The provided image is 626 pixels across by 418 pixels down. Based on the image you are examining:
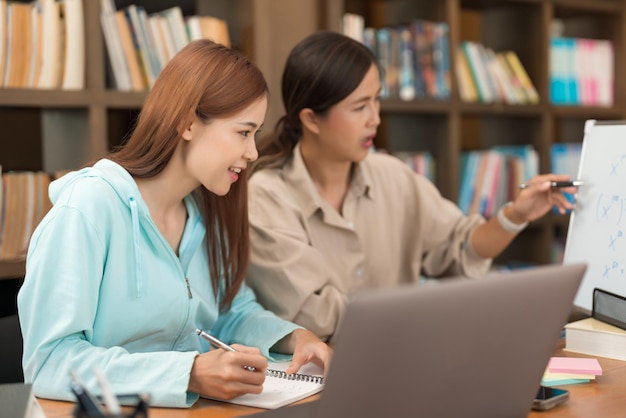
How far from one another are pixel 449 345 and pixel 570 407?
0.45m

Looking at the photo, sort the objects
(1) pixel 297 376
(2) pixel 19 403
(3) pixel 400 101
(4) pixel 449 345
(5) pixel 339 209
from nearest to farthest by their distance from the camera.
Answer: (4) pixel 449 345 → (2) pixel 19 403 → (1) pixel 297 376 → (5) pixel 339 209 → (3) pixel 400 101

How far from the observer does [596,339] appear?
1686mm

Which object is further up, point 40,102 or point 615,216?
point 40,102

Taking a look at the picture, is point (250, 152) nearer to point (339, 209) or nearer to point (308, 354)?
point (308, 354)

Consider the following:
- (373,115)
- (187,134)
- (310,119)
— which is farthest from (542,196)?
(187,134)

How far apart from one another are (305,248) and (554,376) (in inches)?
30.0

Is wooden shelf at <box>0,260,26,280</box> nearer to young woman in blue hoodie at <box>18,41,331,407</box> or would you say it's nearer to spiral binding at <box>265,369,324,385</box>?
young woman in blue hoodie at <box>18,41,331,407</box>

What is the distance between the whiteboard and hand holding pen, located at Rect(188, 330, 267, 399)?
0.83m

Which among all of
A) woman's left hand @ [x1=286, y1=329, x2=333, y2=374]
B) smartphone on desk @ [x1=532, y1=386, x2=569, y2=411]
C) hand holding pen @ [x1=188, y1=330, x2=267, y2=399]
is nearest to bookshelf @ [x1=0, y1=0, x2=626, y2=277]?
woman's left hand @ [x1=286, y1=329, x2=333, y2=374]

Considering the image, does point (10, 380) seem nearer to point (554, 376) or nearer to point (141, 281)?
point (141, 281)

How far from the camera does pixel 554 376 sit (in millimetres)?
1492

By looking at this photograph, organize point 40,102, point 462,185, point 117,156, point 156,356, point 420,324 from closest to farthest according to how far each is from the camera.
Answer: point 420,324 → point 156,356 → point 117,156 → point 40,102 → point 462,185

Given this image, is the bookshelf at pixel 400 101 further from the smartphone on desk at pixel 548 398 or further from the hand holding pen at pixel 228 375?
the smartphone on desk at pixel 548 398

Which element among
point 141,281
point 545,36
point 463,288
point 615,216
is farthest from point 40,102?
point 545,36
